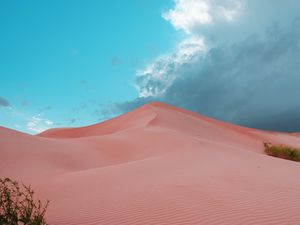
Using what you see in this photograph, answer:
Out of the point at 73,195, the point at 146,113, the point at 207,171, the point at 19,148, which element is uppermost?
the point at 146,113

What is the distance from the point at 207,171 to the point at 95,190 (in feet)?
14.0

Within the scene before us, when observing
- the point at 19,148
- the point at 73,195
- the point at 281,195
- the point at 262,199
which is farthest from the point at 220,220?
the point at 19,148

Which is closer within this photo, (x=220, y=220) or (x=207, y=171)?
(x=220, y=220)

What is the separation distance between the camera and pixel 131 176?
10.9 meters

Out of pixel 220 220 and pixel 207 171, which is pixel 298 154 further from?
Answer: pixel 220 220

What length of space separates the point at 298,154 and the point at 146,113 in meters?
17.9

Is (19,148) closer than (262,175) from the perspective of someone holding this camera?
No

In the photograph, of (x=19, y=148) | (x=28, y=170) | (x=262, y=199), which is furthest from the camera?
(x=19, y=148)

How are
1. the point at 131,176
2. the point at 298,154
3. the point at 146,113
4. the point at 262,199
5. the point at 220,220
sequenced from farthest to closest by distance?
the point at 146,113
the point at 298,154
the point at 131,176
the point at 262,199
the point at 220,220

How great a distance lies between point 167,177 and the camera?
10023 mm

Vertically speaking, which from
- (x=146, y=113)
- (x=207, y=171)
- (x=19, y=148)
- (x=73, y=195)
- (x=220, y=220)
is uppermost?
(x=146, y=113)

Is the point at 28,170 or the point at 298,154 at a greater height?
the point at 298,154

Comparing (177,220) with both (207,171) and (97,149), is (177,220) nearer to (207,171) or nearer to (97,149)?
(207,171)

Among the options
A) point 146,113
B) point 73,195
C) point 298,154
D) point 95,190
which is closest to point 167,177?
point 95,190
